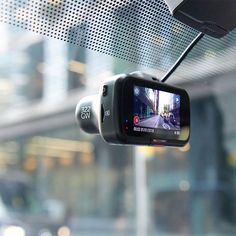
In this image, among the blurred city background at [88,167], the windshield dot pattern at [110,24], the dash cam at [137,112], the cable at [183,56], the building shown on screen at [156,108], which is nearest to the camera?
the dash cam at [137,112]

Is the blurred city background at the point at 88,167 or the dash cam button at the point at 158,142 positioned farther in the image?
the blurred city background at the point at 88,167

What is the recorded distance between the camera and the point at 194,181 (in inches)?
414

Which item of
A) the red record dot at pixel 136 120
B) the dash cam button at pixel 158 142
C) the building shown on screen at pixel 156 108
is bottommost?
the dash cam button at pixel 158 142

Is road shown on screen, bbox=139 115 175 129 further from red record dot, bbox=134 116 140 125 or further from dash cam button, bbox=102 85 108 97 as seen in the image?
dash cam button, bbox=102 85 108 97

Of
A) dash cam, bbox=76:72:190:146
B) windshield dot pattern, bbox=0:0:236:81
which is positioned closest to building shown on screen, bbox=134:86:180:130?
dash cam, bbox=76:72:190:146

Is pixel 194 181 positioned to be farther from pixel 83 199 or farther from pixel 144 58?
pixel 144 58

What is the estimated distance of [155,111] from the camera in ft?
6.93

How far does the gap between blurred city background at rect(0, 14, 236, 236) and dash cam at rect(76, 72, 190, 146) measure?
15.4 feet

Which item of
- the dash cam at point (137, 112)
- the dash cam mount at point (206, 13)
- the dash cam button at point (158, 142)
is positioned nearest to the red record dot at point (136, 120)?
the dash cam at point (137, 112)

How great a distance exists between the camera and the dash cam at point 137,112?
6.26 feet

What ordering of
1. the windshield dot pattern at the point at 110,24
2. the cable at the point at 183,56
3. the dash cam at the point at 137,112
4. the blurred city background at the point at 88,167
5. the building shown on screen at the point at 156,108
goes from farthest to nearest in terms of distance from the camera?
the blurred city background at the point at 88,167
the cable at the point at 183,56
the windshield dot pattern at the point at 110,24
the building shown on screen at the point at 156,108
the dash cam at the point at 137,112

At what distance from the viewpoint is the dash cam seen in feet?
6.26

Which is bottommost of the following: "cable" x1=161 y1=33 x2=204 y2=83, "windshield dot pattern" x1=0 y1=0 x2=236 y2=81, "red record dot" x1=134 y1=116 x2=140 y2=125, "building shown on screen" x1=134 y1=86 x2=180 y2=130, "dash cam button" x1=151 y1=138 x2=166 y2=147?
"dash cam button" x1=151 y1=138 x2=166 y2=147

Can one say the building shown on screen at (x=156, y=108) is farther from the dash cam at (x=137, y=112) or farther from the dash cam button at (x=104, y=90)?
the dash cam button at (x=104, y=90)
